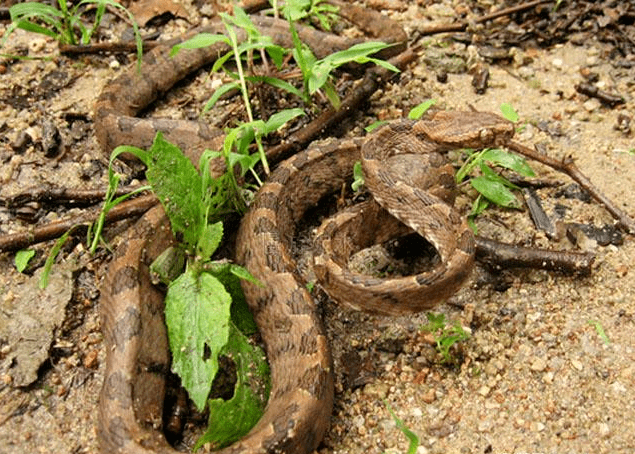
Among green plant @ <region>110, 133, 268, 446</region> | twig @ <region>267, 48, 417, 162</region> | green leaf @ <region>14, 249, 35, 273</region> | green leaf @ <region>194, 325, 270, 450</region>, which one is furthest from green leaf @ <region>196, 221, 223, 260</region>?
green leaf @ <region>14, 249, 35, 273</region>

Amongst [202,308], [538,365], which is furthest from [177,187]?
[538,365]

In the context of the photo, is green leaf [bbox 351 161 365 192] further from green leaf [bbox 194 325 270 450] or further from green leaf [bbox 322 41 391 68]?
green leaf [bbox 194 325 270 450]

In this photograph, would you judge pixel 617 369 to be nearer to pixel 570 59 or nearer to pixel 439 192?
pixel 439 192

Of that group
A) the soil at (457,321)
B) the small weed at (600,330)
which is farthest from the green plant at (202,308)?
the small weed at (600,330)

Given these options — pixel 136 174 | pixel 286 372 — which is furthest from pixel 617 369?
pixel 136 174

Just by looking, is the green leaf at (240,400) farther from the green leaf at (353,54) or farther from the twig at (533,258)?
the green leaf at (353,54)
